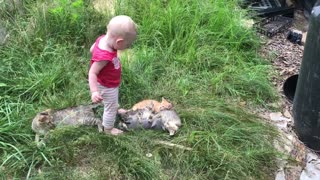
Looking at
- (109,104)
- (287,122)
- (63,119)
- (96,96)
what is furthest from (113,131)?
(287,122)

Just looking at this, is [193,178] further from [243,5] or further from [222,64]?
[243,5]

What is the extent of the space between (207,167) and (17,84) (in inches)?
67.8

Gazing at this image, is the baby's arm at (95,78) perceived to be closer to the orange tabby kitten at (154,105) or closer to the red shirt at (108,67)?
the red shirt at (108,67)

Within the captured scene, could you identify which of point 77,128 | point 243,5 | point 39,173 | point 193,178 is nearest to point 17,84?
point 77,128

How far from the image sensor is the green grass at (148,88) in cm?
306

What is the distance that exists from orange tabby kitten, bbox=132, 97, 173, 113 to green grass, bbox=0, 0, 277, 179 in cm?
11

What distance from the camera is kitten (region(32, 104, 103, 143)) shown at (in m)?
3.24

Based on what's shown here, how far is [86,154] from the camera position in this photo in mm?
3164

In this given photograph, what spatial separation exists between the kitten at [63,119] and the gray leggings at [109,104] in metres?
0.11

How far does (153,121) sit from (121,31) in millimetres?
834

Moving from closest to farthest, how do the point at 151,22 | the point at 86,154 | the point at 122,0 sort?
the point at 86,154
the point at 151,22
the point at 122,0

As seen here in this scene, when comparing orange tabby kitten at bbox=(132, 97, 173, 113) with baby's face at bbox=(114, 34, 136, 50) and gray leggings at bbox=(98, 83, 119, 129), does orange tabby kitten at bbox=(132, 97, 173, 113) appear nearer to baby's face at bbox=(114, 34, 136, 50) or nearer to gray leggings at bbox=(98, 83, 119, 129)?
gray leggings at bbox=(98, 83, 119, 129)

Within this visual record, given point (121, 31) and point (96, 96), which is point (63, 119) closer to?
point (96, 96)

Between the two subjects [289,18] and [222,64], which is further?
[289,18]
